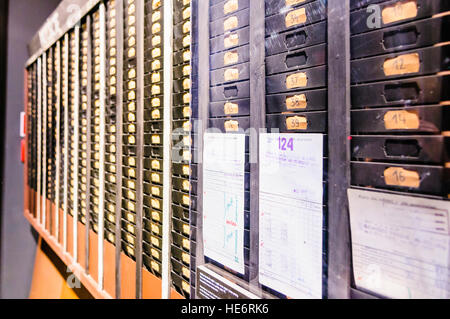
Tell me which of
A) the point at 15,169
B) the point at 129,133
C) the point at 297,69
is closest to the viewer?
the point at 297,69

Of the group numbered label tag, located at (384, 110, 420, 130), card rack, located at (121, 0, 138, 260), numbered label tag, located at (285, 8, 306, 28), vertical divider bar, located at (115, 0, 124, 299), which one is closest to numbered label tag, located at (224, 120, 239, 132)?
numbered label tag, located at (285, 8, 306, 28)

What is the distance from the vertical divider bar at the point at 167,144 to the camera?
107cm

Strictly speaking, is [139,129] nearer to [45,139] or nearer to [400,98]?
[400,98]

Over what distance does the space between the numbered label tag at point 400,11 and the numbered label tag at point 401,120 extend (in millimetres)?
132

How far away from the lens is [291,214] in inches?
26.1

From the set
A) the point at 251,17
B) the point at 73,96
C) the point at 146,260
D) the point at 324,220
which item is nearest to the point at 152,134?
the point at 146,260

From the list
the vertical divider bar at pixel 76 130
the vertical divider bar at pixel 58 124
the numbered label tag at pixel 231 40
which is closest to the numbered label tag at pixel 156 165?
the numbered label tag at pixel 231 40

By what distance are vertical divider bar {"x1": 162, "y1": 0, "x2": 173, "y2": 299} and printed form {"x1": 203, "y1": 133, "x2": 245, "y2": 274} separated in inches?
8.4

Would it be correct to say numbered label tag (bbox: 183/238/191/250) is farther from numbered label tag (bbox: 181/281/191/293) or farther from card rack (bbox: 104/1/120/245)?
card rack (bbox: 104/1/120/245)

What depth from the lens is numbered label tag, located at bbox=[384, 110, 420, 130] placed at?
0.48 metres

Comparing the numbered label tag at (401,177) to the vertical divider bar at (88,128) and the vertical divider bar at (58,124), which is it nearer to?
the vertical divider bar at (88,128)

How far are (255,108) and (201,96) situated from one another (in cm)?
21

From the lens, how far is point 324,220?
1.96ft

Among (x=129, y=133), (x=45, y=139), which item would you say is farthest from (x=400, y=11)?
(x=45, y=139)
